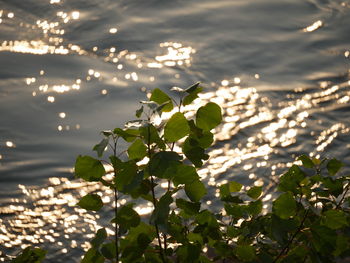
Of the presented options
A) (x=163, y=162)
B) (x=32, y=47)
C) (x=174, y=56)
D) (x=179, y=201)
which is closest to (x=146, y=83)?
(x=174, y=56)

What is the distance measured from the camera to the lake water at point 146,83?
12.0 feet

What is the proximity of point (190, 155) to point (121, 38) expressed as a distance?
389cm

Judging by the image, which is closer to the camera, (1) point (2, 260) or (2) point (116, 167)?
(2) point (116, 167)

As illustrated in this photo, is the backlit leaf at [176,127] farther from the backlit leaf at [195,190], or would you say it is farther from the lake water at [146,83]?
the lake water at [146,83]

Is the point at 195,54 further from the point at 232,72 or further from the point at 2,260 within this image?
the point at 2,260

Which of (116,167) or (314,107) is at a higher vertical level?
(116,167)

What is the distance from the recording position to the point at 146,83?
4633 mm

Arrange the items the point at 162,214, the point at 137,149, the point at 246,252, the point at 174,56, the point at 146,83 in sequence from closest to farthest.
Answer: the point at 162,214 < the point at 137,149 < the point at 246,252 < the point at 146,83 < the point at 174,56

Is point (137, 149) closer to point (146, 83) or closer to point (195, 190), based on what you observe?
point (195, 190)

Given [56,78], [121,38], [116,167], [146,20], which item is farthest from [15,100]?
[116,167]

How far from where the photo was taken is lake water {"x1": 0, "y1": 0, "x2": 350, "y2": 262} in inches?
144

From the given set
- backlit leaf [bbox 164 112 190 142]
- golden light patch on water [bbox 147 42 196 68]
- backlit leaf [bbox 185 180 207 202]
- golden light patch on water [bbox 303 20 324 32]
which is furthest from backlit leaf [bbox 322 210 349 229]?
golden light patch on water [bbox 303 20 324 32]

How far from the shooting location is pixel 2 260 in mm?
3047

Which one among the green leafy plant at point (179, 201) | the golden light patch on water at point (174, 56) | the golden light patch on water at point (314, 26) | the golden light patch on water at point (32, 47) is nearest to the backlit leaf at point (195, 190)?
the green leafy plant at point (179, 201)
